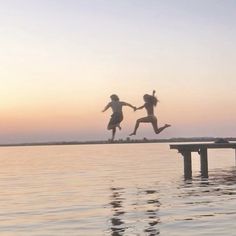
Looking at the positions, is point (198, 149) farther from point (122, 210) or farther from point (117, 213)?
point (117, 213)

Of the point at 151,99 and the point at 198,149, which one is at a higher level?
the point at 151,99

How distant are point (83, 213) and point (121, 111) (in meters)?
5.19

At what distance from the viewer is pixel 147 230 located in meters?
15.9

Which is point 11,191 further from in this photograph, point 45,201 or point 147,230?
point 147,230

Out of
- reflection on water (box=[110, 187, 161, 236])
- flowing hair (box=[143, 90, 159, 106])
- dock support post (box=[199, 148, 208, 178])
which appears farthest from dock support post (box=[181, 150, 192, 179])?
flowing hair (box=[143, 90, 159, 106])

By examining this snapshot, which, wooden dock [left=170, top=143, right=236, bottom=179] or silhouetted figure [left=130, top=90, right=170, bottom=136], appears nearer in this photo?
silhouetted figure [left=130, top=90, right=170, bottom=136]

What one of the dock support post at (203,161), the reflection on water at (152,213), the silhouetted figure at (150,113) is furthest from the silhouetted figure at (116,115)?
the dock support post at (203,161)

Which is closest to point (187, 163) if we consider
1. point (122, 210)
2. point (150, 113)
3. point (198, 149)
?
point (198, 149)

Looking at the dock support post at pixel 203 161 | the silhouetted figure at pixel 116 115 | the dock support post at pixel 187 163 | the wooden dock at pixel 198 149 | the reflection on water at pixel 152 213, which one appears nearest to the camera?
the reflection on water at pixel 152 213

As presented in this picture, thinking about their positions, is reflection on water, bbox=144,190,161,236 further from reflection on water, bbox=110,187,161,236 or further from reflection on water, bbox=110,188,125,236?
reflection on water, bbox=110,188,125,236

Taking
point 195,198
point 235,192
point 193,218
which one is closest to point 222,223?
point 193,218

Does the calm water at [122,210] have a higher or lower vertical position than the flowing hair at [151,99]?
lower

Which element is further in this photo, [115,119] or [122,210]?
[122,210]

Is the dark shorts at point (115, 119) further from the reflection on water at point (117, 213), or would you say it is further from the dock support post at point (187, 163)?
the dock support post at point (187, 163)
